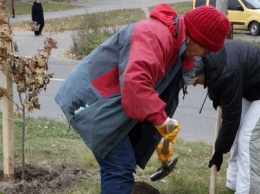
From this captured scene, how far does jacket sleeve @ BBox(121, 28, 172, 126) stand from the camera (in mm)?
2803

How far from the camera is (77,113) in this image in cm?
317

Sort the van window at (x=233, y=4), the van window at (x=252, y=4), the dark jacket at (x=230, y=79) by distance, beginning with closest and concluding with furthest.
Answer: the dark jacket at (x=230, y=79) < the van window at (x=233, y=4) < the van window at (x=252, y=4)

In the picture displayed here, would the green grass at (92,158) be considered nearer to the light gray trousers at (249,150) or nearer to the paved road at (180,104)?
the light gray trousers at (249,150)

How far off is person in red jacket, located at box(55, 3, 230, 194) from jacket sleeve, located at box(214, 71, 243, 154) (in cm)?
45

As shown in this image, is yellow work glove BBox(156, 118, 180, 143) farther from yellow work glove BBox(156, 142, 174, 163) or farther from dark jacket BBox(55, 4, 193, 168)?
yellow work glove BBox(156, 142, 174, 163)

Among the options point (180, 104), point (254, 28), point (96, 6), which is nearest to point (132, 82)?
point (180, 104)

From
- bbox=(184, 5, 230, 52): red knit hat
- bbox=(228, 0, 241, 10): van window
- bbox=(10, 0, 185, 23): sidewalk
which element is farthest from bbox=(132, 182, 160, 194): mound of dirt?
bbox=(10, 0, 185, 23): sidewalk

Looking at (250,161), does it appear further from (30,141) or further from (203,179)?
(30,141)

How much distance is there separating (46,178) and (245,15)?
56.6 ft

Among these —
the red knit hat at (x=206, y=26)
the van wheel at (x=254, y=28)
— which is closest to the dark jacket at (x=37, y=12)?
the van wheel at (x=254, y=28)

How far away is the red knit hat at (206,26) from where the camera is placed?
3.01 m

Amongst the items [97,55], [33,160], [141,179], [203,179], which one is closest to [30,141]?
[33,160]

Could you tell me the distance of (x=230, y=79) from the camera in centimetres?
363

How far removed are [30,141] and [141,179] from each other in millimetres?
1637
